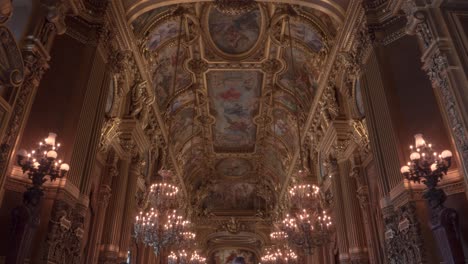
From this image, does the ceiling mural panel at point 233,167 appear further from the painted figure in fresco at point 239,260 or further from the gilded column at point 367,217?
the gilded column at point 367,217

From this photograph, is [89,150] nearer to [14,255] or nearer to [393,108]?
[14,255]

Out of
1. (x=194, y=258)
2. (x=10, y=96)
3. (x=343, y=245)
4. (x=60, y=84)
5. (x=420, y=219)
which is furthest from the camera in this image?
(x=194, y=258)

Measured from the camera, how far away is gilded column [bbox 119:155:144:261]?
490 inches

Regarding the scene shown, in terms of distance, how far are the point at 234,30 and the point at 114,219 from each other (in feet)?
→ 28.9

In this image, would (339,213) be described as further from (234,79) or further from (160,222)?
(234,79)

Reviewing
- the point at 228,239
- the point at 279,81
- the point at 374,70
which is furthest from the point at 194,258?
the point at 374,70

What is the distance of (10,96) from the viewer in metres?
6.18

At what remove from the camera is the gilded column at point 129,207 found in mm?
12445

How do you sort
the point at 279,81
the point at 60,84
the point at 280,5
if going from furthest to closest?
the point at 279,81 → the point at 280,5 → the point at 60,84

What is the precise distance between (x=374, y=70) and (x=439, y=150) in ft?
8.97

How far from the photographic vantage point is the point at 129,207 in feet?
42.6

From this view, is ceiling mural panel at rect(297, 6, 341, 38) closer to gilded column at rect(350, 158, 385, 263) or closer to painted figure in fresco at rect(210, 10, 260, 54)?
painted figure in fresco at rect(210, 10, 260, 54)

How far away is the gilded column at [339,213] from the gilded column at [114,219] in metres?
7.56

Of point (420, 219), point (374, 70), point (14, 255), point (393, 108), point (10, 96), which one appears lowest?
point (14, 255)
